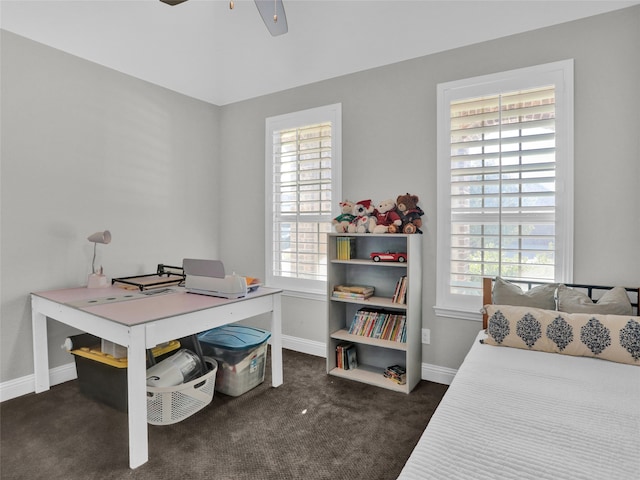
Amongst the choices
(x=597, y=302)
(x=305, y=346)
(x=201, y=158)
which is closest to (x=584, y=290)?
(x=597, y=302)

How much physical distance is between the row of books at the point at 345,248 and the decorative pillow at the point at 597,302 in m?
1.42

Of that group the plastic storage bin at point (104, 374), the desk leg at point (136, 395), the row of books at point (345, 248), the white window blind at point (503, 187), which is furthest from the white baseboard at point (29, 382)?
the white window blind at point (503, 187)

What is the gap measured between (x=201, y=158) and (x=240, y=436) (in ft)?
8.84

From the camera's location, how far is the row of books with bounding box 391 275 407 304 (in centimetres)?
266

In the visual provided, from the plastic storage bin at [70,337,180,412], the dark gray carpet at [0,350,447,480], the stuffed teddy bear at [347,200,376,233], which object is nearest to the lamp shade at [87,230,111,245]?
the plastic storage bin at [70,337,180,412]

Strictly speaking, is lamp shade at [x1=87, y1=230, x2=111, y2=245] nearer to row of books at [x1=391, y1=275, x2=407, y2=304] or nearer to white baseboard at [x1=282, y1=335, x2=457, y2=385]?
white baseboard at [x1=282, y1=335, x2=457, y2=385]

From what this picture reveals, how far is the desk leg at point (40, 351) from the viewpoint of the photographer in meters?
2.51

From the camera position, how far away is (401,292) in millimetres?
2672

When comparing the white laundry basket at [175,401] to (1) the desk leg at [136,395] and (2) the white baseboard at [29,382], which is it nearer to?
(1) the desk leg at [136,395]

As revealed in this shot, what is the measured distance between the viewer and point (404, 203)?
274cm

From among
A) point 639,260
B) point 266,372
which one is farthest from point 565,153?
point 266,372

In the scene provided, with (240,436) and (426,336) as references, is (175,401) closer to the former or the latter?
(240,436)

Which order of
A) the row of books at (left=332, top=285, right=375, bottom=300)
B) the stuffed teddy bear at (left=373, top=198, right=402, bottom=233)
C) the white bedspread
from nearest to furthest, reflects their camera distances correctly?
the white bedspread < the stuffed teddy bear at (left=373, top=198, right=402, bottom=233) < the row of books at (left=332, top=285, right=375, bottom=300)

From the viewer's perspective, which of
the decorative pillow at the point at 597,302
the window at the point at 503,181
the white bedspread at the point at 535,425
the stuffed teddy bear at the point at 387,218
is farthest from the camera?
the stuffed teddy bear at the point at 387,218
